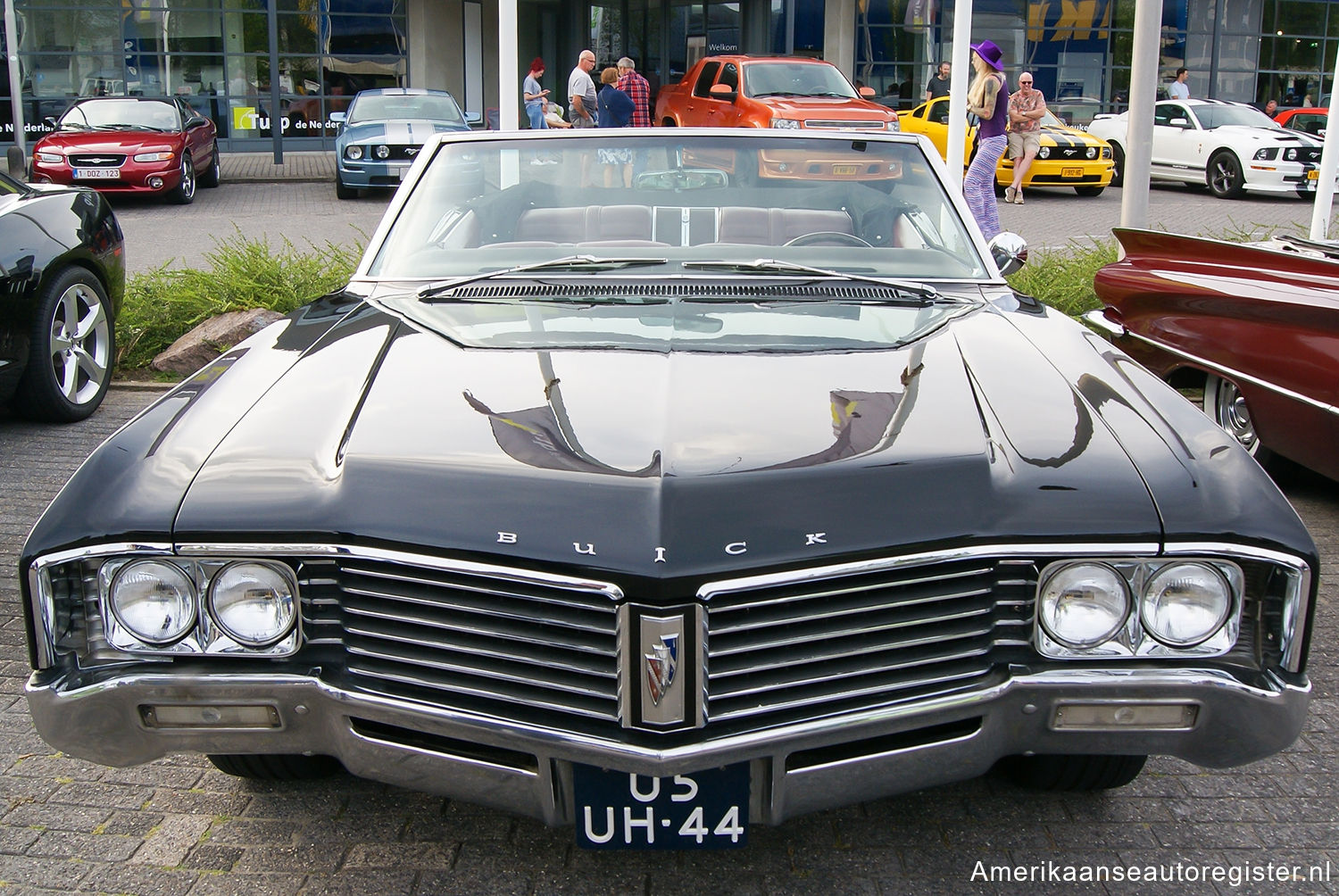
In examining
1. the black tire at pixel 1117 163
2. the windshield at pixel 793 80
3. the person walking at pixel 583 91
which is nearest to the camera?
the person walking at pixel 583 91

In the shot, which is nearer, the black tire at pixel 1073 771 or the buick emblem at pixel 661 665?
the buick emblem at pixel 661 665

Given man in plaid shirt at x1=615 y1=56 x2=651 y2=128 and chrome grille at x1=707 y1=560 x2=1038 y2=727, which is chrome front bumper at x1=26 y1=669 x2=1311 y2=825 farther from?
man in plaid shirt at x1=615 y1=56 x2=651 y2=128

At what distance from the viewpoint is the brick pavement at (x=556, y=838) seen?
2512mm

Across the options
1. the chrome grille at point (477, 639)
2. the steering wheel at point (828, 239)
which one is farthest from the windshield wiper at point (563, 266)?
the chrome grille at point (477, 639)

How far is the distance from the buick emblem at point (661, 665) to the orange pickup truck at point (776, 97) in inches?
547

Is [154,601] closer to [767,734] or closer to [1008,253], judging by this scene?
[767,734]

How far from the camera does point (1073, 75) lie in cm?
2814

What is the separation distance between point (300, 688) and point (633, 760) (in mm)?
594

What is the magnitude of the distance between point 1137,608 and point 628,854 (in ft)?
3.73

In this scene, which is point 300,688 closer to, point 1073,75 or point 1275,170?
point 1275,170

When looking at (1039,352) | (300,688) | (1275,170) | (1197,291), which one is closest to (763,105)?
(1275,170)

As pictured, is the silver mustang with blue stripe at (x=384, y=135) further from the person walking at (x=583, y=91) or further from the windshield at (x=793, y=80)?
the windshield at (x=793, y=80)

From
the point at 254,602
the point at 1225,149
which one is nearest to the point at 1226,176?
the point at 1225,149

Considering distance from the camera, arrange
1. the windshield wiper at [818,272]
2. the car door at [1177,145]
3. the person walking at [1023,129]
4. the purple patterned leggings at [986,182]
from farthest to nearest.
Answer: the car door at [1177,145] < the person walking at [1023,129] < the purple patterned leggings at [986,182] < the windshield wiper at [818,272]
